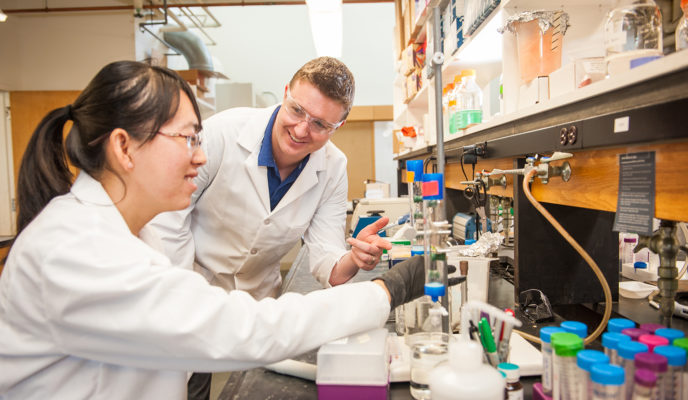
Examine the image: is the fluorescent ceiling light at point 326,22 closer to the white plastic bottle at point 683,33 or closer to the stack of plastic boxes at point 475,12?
the stack of plastic boxes at point 475,12

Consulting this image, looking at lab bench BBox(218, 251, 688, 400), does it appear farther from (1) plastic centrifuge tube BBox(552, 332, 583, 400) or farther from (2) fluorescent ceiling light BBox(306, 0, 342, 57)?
(2) fluorescent ceiling light BBox(306, 0, 342, 57)

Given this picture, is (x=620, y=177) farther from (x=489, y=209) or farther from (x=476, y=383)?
(x=489, y=209)

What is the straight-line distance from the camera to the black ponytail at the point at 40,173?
3.10ft

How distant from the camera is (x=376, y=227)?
4.82 feet

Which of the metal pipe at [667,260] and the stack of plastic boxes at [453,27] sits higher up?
the stack of plastic boxes at [453,27]

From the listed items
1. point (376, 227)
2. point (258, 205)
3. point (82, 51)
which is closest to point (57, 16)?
point (82, 51)

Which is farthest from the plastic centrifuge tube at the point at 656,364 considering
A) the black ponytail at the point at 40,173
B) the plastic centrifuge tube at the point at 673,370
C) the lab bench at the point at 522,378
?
the black ponytail at the point at 40,173

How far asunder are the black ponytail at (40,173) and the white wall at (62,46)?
4.74 meters

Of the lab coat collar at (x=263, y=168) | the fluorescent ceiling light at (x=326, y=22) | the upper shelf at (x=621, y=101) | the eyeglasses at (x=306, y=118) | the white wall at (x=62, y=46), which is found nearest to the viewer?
the upper shelf at (x=621, y=101)

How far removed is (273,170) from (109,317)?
3.55ft

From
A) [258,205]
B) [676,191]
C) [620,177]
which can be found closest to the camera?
[676,191]

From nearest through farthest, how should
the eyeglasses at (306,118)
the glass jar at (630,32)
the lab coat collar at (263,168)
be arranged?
the glass jar at (630,32)
the eyeglasses at (306,118)
the lab coat collar at (263,168)

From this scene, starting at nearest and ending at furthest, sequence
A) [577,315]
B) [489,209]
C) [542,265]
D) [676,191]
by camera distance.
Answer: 1. [676,191]
2. [577,315]
3. [542,265]
4. [489,209]

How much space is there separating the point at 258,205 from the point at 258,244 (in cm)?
16
